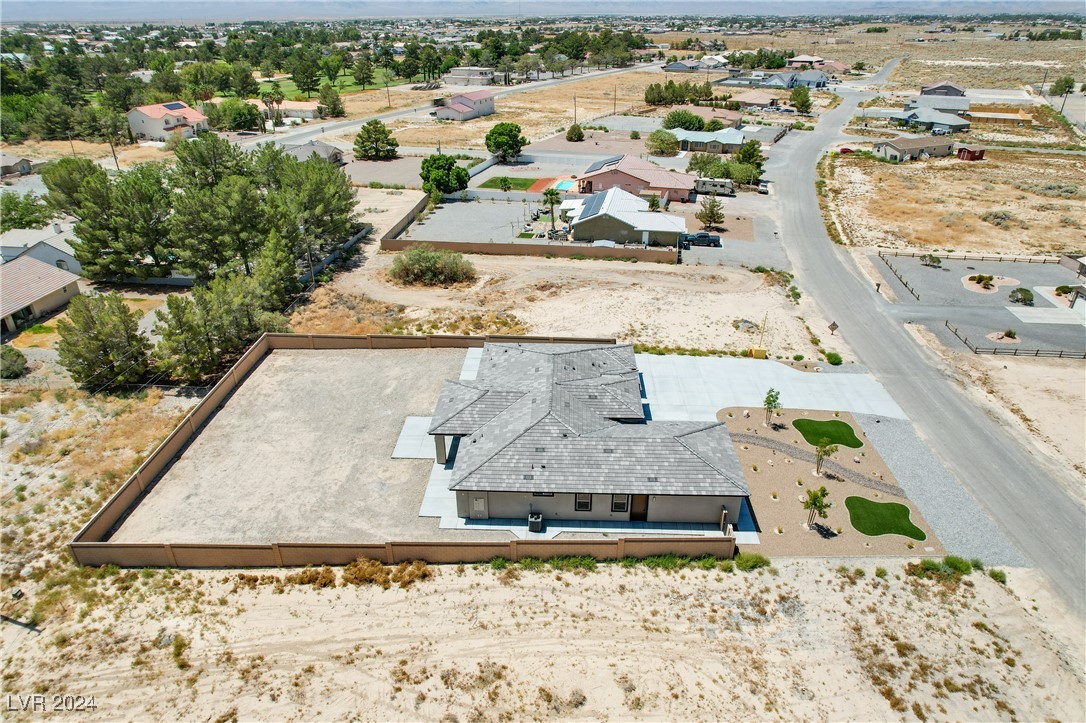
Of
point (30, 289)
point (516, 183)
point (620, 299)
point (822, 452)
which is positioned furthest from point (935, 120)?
point (30, 289)

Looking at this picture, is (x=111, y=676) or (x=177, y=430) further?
(x=177, y=430)

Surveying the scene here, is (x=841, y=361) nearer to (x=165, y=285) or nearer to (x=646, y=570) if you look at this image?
(x=646, y=570)

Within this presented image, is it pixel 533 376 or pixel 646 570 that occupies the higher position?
pixel 533 376

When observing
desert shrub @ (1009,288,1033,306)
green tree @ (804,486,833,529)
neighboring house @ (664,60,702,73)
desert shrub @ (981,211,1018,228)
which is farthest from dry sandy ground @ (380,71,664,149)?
green tree @ (804,486,833,529)

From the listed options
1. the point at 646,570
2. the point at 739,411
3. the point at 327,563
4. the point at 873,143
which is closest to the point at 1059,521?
the point at 739,411

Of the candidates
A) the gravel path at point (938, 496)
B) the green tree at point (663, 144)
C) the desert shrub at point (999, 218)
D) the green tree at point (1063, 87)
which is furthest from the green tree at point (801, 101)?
the gravel path at point (938, 496)

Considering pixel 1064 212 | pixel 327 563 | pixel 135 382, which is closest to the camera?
pixel 327 563

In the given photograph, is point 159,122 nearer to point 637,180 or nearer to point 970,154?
point 637,180

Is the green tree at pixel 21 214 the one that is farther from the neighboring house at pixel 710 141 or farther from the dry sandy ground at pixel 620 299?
the neighboring house at pixel 710 141
